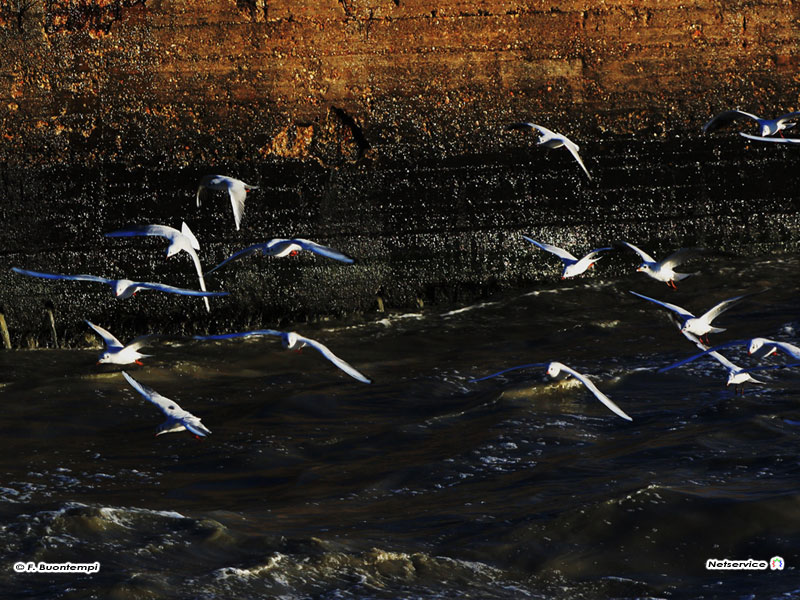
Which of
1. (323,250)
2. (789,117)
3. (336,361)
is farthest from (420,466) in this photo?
(789,117)

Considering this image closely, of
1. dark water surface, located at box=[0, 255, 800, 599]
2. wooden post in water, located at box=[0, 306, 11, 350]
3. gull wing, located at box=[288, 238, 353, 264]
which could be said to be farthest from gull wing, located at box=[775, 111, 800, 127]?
wooden post in water, located at box=[0, 306, 11, 350]

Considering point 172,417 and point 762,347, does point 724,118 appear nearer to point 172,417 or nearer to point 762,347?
point 762,347

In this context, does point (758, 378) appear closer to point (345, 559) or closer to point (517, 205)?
point (517, 205)

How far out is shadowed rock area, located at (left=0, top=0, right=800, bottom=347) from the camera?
10.5 meters

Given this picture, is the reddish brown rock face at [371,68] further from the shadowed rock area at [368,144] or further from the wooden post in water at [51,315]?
the wooden post in water at [51,315]

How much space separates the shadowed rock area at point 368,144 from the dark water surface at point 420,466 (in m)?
0.64

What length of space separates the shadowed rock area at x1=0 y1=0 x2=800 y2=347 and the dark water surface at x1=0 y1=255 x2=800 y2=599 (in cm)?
64

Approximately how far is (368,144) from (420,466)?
5075 millimetres

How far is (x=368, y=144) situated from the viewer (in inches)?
433

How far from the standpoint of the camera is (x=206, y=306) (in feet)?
34.9

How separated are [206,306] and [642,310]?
14.6ft

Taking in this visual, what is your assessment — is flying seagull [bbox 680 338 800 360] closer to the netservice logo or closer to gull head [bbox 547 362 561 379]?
gull head [bbox 547 362 561 379]

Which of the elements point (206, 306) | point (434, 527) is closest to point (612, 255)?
point (206, 306)

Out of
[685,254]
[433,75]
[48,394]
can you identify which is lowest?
[48,394]
